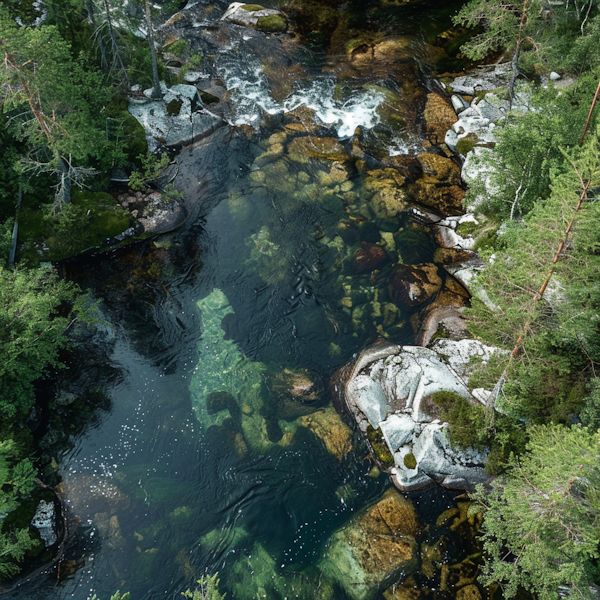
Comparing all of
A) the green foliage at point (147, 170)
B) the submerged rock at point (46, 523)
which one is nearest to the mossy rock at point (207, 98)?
the green foliage at point (147, 170)

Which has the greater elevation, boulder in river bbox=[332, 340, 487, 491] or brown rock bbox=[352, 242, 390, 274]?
brown rock bbox=[352, 242, 390, 274]

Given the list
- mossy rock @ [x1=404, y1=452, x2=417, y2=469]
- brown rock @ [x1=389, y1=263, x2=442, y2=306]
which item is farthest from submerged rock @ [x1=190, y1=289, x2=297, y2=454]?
brown rock @ [x1=389, y1=263, x2=442, y2=306]

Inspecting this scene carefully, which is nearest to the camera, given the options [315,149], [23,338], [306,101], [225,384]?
[23,338]

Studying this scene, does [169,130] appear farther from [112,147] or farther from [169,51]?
[169,51]

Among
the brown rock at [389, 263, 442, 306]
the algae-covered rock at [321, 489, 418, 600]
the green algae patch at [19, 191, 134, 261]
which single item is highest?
the green algae patch at [19, 191, 134, 261]

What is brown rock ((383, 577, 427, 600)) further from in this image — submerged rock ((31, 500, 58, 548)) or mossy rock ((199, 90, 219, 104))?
mossy rock ((199, 90, 219, 104))

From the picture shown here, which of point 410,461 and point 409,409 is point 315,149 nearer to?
point 409,409

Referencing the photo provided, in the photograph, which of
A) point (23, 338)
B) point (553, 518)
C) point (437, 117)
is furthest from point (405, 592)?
point (437, 117)
